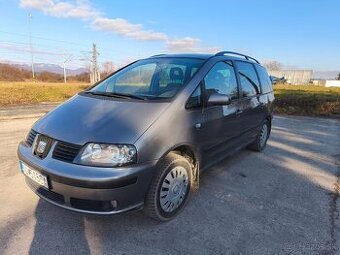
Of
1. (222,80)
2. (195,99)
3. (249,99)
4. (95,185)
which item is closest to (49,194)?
(95,185)

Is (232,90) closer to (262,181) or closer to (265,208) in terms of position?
(262,181)

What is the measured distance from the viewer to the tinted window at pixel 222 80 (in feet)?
12.9

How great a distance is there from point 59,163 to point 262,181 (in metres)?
2.97

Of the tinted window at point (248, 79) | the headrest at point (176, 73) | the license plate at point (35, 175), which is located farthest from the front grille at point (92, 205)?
the tinted window at point (248, 79)

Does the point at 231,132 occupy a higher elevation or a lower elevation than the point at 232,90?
lower

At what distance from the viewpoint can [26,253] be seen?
2775 mm

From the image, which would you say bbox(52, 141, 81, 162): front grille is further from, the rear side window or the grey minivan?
the rear side window

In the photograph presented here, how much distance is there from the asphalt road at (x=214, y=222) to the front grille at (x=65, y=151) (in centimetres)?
61

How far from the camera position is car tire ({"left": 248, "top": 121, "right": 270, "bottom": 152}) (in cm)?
603

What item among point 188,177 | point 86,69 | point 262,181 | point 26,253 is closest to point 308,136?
point 262,181

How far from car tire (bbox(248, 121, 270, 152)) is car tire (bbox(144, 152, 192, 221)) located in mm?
2777

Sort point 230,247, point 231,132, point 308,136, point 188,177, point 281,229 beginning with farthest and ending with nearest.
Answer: point 308,136, point 231,132, point 188,177, point 281,229, point 230,247

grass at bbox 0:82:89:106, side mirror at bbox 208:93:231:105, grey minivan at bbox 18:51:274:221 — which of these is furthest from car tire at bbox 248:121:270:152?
grass at bbox 0:82:89:106

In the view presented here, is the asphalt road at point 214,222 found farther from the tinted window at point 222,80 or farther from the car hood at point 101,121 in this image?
the tinted window at point 222,80
